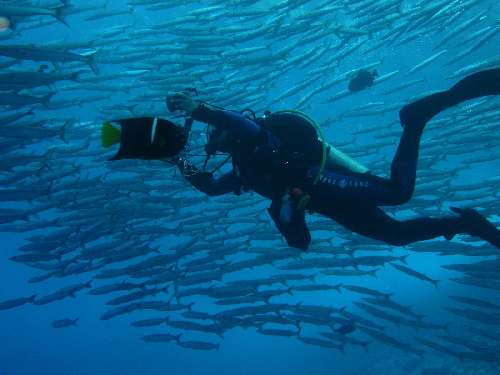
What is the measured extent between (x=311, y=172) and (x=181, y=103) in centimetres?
109

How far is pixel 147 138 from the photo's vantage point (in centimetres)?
197

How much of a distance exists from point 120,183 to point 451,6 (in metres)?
8.35

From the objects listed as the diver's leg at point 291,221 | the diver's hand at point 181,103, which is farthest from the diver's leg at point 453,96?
the diver's hand at point 181,103

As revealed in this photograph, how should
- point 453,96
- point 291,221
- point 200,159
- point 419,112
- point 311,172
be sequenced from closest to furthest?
point 291,221 < point 311,172 < point 453,96 < point 419,112 < point 200,159

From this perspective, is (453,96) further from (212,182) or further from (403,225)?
(212,182)

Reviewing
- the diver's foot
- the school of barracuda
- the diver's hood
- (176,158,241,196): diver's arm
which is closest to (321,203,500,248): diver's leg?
the diver's foot

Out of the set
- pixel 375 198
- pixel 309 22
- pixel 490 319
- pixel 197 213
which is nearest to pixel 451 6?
pixel 309 22

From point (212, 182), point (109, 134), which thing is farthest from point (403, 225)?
point (109, 134)

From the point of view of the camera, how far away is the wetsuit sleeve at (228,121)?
300cm

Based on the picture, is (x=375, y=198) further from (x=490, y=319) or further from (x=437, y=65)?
(x=437, y=65)

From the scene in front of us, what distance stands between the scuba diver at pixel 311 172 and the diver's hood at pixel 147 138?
3.08ft

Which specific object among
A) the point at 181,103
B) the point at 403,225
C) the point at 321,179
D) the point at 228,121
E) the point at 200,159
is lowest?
the point at 200,159

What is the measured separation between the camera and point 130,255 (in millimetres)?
10836

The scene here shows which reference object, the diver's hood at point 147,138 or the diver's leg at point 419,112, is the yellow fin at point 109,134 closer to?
the diver's hood at point 147,138
